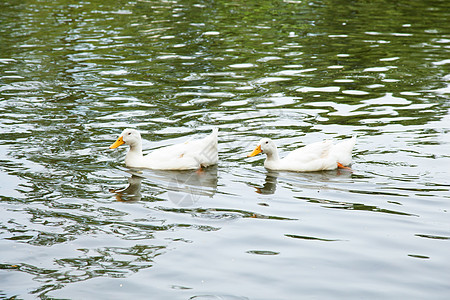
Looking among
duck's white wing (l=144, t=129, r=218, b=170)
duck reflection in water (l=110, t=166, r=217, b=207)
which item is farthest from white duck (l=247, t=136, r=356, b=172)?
duck reflection in water (l=110, t=166, r=217, b=207)

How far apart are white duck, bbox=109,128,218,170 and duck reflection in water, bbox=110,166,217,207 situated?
113mm

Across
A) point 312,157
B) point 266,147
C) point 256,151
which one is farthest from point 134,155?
point 312,157

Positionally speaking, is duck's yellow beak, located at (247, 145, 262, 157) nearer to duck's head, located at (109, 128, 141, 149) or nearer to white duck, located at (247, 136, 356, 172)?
white duck, located at (247, 136, 356, 172)

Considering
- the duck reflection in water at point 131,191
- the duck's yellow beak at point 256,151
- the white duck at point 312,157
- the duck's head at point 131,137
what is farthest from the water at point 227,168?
the duck's head at point 131,137

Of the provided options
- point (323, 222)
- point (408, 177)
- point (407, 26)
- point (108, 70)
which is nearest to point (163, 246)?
point (323, 222)

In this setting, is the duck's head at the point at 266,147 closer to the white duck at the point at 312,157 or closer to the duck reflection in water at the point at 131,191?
the white duck at the point at 312,157

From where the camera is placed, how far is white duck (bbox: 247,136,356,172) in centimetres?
1115

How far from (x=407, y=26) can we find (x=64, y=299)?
1991cm

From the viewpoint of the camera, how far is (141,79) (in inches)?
692

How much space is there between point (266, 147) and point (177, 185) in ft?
5.71

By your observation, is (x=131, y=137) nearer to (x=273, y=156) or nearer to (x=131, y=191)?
(x=131, y=191)

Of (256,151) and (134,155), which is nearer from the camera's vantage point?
(256,151)

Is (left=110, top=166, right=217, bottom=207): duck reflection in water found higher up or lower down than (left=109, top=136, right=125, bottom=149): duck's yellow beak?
lower down

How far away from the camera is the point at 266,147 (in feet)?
36.9
